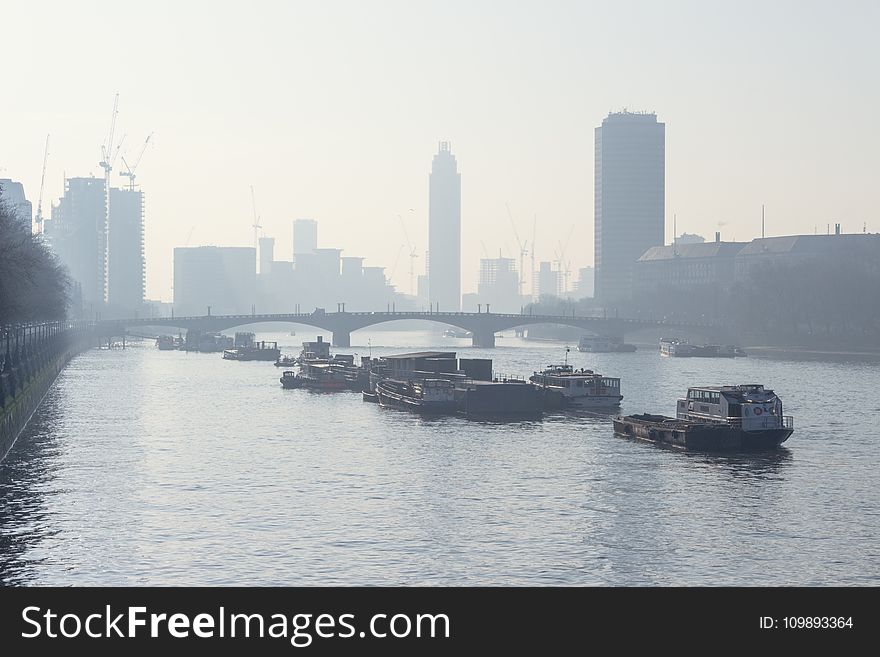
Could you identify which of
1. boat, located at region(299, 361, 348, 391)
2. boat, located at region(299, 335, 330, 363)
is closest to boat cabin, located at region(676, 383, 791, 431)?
boat, located at region(299, 361, 348, 391)

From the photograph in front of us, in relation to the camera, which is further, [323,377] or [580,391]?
[323,377]

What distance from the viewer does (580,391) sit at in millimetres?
104938

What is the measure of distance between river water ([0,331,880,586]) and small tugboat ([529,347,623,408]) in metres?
5.63

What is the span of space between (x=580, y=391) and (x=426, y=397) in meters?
12.7

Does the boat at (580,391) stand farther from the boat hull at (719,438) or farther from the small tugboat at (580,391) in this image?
the boat hull at (719,438)

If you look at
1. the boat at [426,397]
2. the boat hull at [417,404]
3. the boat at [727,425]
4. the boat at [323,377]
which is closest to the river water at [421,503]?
the boat at [727,425]

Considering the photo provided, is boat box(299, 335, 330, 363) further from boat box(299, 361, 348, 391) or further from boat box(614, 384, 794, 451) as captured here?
boat box(614, 384, 794, 451)

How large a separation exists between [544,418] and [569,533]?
4941cm

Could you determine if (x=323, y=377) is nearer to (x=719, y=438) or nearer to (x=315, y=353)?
(x=315, y=353)

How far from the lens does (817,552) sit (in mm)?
44625

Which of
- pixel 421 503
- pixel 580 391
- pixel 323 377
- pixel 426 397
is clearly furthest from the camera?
pixel 323 377

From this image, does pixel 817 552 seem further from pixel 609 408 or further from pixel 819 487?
pixel 609 408

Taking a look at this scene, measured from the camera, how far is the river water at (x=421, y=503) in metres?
42.0

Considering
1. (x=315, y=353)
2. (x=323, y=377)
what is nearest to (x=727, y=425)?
(x=323, y=377)
